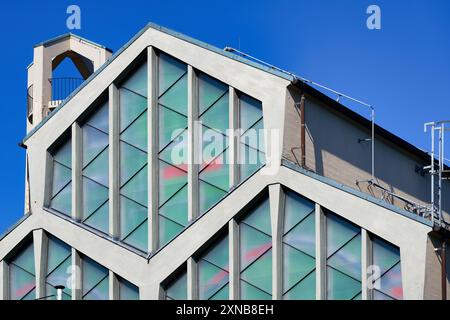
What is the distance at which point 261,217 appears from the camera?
4531 centimetres

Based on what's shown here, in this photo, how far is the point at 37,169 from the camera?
170 feet

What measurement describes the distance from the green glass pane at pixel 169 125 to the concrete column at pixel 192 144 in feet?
1.84

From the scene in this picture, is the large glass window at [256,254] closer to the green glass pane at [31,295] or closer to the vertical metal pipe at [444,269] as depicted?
the vertical metal pipe at [444,269]

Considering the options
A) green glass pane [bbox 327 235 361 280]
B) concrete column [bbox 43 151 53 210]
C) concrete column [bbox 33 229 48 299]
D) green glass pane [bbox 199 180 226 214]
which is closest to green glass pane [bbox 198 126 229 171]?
green glass pane [bbox 199 180 226 214]

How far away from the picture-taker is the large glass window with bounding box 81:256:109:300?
48625 millimetres

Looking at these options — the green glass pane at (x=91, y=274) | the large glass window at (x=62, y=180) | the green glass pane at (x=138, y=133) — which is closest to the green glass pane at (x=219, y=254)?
the green glass pane at (x=91, y=274)

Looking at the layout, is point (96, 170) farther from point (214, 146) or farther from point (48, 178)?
point (214, 146)

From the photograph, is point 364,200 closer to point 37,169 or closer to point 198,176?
point 198,176

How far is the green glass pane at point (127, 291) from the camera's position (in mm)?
47906

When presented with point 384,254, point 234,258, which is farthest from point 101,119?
point 384,254

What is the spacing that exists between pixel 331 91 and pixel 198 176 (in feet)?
20.4

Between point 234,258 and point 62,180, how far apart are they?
9.91 m

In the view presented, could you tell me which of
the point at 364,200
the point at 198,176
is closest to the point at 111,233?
the point at 198,176

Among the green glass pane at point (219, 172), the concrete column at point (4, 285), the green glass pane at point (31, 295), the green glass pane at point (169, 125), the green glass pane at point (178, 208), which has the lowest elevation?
the green glass pane at point (31, 295)
